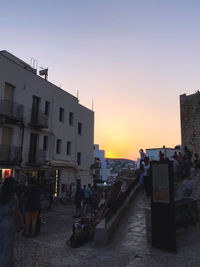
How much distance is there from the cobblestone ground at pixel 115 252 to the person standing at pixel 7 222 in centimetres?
103

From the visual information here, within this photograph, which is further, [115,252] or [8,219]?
Answer: [115,252]

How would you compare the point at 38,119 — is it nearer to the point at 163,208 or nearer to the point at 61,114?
the point at 61,114

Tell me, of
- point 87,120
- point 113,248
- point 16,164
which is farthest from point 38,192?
point 87,120

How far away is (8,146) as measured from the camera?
18.2m

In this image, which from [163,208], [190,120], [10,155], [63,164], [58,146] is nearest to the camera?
[163,208]

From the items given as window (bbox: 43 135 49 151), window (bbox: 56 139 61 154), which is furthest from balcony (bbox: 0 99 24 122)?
window (bbox: 56 139 61 154)

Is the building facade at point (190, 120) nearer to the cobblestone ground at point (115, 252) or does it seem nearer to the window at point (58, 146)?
the window at point (58, 146)

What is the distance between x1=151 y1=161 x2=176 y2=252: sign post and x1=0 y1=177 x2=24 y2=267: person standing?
3148 mm

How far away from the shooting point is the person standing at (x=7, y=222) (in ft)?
14.1

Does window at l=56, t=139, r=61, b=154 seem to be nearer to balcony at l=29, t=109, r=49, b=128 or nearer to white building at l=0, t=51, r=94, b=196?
white building at l=0, t=51, r=94, b=196

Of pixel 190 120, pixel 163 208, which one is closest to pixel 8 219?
pixel 163 208

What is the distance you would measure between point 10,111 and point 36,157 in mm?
4575

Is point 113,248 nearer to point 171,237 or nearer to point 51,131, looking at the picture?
point 171,237

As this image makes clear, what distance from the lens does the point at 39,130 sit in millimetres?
21688
